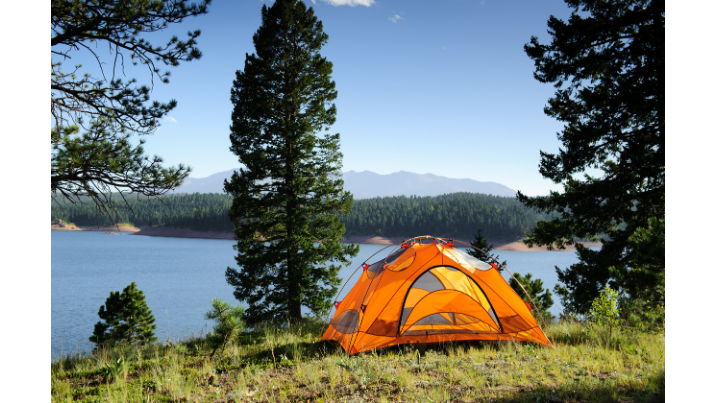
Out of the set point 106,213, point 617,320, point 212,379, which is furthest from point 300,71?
point 617,320

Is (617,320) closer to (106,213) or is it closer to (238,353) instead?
(238,353)

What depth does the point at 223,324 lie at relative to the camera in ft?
15.8

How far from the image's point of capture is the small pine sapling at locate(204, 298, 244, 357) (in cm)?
478

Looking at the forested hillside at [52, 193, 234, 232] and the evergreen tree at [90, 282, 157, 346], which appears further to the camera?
the forested hillside at [52, 193, 234, 232]

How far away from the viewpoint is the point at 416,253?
18.6ft

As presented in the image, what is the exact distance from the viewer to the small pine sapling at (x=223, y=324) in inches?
188

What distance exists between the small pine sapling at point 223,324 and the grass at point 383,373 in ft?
0.79

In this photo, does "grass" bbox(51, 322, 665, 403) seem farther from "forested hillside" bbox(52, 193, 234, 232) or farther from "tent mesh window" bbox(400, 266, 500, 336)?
"forested hillside" bbox(52, 193, 234, 232)

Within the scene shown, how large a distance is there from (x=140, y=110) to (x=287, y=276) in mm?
7158

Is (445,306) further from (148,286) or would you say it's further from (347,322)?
(148,286)

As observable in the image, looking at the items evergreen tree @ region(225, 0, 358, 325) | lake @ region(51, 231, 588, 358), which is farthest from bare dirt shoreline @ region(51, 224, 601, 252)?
evergreen tree @ region(225, 0, 358, 325)

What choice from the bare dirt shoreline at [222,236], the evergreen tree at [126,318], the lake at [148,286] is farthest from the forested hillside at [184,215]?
the evergreen tree at [126,318]

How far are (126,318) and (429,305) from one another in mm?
15014

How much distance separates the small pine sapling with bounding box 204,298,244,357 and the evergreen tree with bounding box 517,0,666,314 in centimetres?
568
